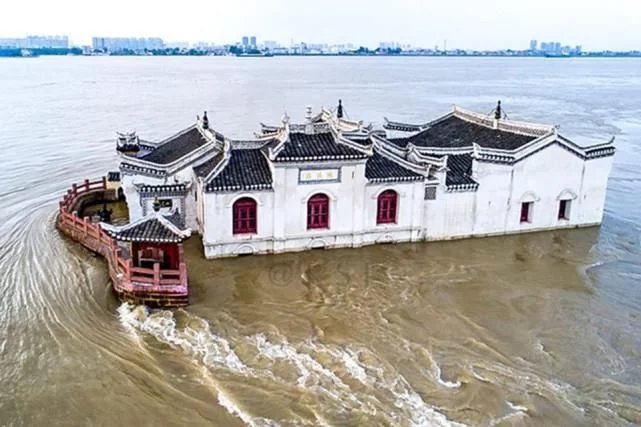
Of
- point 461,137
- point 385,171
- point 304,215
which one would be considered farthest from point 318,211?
point 461,137

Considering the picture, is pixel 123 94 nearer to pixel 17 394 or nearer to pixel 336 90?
pixel 336 90

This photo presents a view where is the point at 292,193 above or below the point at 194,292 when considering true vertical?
above

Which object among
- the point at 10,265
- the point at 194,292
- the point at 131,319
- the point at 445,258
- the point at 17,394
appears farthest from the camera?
the point at 445,258

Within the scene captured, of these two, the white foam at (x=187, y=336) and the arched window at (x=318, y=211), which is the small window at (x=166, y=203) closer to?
the arched window at (x=318, y=211)

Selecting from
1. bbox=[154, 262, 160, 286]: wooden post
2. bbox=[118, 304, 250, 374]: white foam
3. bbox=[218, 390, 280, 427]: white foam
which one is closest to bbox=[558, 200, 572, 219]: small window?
bbox=[118, 304, 250, 374]: white foam

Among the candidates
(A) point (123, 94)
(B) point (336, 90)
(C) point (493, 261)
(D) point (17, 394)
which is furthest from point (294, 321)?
(B) point (336, 90)

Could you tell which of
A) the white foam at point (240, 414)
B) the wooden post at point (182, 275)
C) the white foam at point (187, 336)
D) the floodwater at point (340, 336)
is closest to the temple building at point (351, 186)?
the floodwater at point (340, 336)

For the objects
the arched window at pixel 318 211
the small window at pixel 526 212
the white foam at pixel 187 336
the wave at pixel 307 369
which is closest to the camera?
the wave at pixel 307 369
